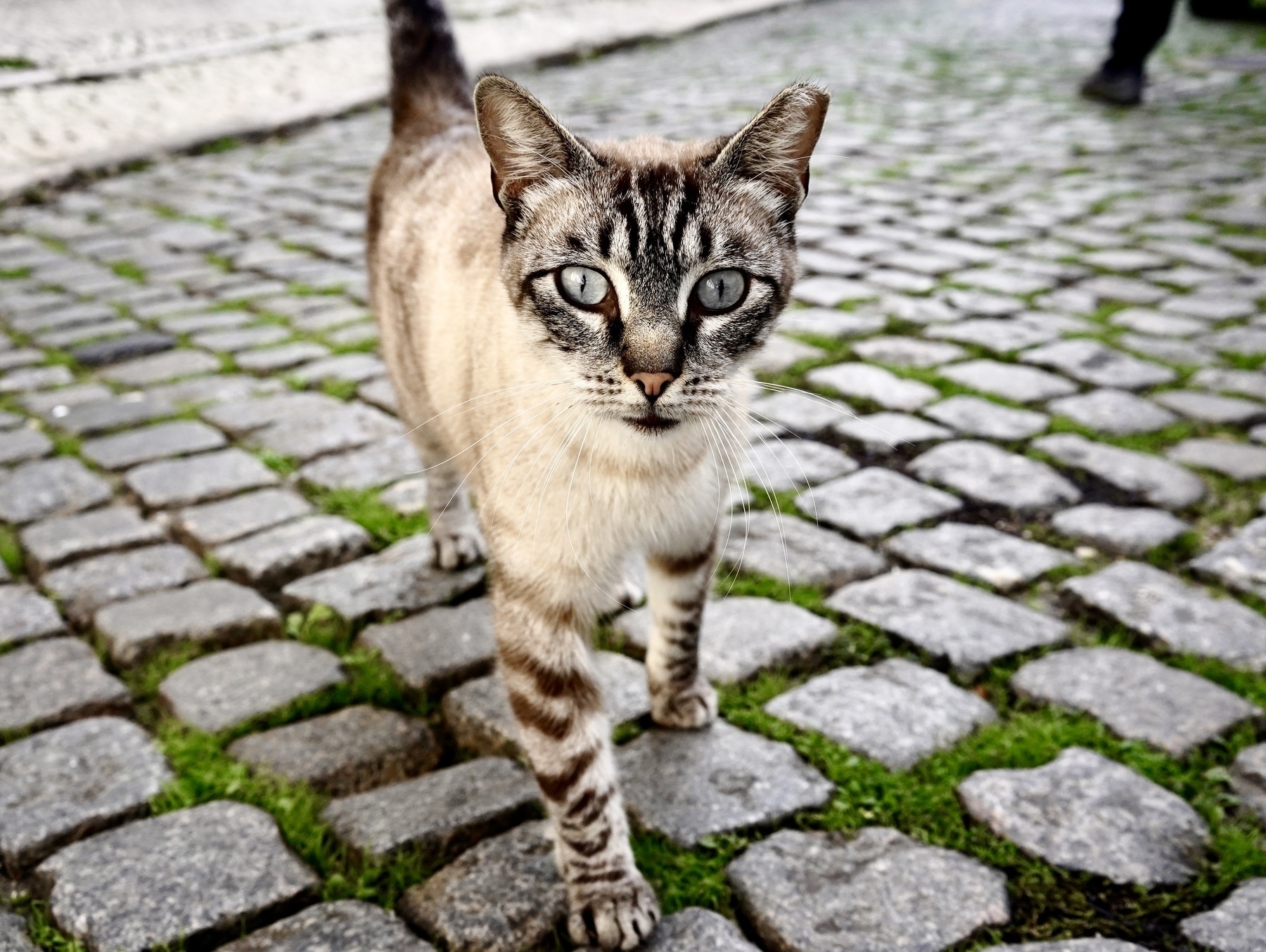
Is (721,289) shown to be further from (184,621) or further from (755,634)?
(184,621)

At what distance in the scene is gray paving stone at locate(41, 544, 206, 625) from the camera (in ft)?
11.5

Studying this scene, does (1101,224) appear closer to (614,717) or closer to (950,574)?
(950,574)

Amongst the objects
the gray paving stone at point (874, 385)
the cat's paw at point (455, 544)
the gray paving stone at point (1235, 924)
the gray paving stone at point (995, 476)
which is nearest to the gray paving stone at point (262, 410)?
the cat's paw at point (455, 544)

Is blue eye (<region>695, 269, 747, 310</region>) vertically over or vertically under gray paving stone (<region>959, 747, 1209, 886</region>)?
over

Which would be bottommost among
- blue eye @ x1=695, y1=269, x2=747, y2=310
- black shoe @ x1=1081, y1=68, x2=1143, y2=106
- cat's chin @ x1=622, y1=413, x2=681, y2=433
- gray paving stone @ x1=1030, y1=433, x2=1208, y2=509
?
gray paving stone @ x1=1030, y1=433, x2=1208, y2=509

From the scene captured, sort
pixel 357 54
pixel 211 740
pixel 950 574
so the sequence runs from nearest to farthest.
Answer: pixel 211 740, pixel 950 574, pixel 357 54

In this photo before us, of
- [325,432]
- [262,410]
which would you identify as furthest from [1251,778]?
[262,410]

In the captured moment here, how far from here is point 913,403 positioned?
186 inches

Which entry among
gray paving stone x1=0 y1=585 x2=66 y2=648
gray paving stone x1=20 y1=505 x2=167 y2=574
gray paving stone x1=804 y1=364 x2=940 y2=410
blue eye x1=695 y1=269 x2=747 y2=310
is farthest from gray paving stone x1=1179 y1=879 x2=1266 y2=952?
gray paving stone x1=20 y1=505 x2=167 y2=574

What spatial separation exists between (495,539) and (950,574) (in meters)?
1.63

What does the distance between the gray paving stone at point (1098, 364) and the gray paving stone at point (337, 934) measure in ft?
12.3

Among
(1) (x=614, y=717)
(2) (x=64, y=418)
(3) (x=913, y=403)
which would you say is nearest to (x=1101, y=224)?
(3) (x=913, y=403)

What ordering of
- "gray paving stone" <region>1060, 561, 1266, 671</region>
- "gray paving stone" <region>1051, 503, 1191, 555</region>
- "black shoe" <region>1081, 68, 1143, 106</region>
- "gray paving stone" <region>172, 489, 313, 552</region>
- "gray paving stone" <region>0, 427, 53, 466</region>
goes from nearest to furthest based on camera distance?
"gray paving stone" <region>1060, 561, 1266, 671</region> < "gray paving stone" <region>1051, 503, 1191, 555</region> < "gray paving stone" <region>172, 489, 313, 552</region> < "gray paving stone" <region>0, 427, 53, 466</region> < "black shoe" <region>1081, 68, 1143, 106</region>

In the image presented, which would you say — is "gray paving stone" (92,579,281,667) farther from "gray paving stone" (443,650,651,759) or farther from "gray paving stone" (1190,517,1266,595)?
"gray paving stone" (1190,517,1266,595)
